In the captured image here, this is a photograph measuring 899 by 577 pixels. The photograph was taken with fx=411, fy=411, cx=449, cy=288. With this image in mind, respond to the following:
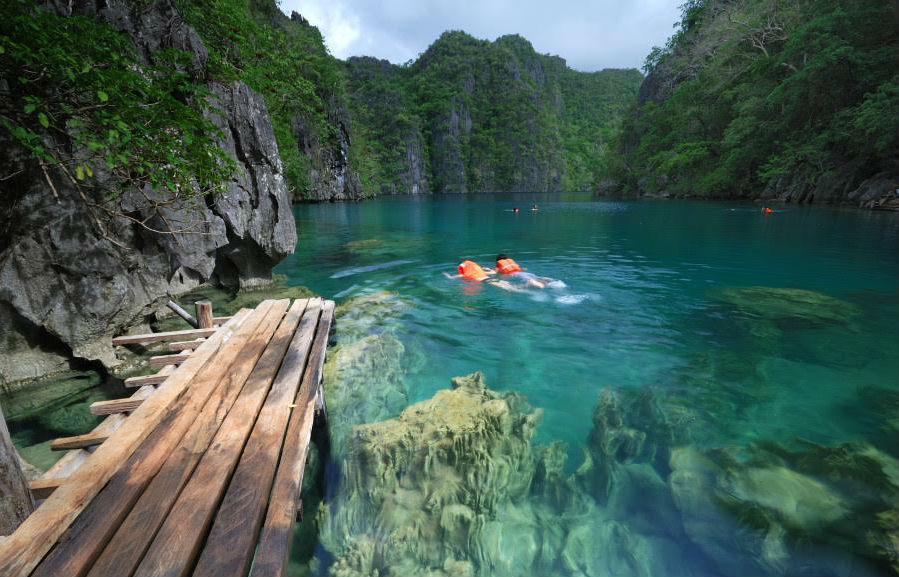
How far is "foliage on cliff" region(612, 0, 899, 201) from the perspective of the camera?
83.5 feet

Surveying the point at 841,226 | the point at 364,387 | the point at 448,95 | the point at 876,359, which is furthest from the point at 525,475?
the point at 448,95

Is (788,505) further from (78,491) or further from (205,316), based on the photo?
(205,316)

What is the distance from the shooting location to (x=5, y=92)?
4.22 metres

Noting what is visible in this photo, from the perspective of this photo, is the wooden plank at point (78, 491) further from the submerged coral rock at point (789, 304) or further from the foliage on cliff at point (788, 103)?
the foliage on cliff at point (788, 103)

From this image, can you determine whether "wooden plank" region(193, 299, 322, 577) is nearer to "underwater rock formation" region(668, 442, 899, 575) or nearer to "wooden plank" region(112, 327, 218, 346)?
"wooden plank" region(112, 327, 218, 346)

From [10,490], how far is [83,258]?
446cm

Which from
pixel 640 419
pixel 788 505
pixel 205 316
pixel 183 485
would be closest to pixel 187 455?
pixel 183 485

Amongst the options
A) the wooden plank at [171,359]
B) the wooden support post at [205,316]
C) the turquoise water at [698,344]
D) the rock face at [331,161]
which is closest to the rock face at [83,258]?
the wooden support post at [205,316]

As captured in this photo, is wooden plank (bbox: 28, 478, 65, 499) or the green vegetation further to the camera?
the green vegetation

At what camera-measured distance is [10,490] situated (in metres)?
2.06

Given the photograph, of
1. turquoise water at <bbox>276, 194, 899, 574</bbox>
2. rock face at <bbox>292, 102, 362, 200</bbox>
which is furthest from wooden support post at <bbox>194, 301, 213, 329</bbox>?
rock face at <bbox>292, 102, 362, 200</bbox>

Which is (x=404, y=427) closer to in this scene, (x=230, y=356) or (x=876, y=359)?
(x=230, y=356)

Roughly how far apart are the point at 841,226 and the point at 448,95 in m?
101

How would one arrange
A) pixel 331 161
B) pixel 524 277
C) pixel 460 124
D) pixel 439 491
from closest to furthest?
pixel 439 491 → pixel 524 277 → pixel 331 161 → pixel 460 124
